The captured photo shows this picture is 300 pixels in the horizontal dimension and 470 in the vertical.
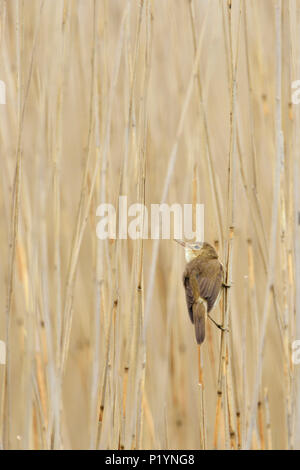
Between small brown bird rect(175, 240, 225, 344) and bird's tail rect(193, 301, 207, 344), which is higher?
small brown bird rect(175, 240, 225, 344)

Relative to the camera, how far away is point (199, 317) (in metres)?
1.03

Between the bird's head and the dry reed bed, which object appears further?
the bird's head

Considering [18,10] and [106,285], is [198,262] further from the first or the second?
[18,10]

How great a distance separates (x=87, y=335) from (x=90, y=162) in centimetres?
63

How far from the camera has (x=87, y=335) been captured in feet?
4.94
